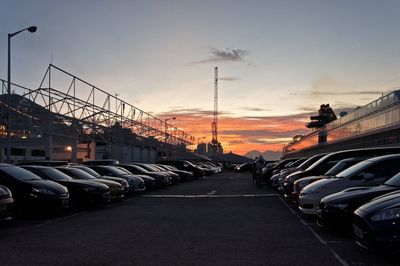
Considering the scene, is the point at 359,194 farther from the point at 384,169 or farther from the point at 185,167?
the point at 185,167

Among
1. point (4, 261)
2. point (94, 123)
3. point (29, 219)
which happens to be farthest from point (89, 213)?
point (94, 123)

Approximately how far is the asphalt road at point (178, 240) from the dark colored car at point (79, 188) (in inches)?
41.6

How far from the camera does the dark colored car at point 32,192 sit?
13.3m

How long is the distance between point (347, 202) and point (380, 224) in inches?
84.5

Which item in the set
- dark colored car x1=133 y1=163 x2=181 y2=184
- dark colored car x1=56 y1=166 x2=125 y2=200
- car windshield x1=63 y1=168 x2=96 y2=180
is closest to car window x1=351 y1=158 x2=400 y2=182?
dark colored car x1=56 y1=166 x2=125 y2=200

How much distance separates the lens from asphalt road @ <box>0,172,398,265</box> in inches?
312

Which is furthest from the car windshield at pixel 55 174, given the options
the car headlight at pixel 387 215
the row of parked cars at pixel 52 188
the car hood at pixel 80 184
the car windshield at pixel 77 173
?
the car headlight at pixel 387 215

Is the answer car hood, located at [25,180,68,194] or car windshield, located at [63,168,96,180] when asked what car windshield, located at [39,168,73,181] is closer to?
car windshield, located at [63,168,96,180]

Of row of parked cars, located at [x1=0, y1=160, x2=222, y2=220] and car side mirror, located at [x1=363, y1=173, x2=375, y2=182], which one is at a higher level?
car side mirror, located at [x1=363, y1=173, x2=375, y2=182]

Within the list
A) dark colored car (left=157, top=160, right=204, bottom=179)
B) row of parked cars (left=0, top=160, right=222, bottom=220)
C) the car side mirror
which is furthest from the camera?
dark colored car (left=157, top=160, right=204, bottom=179)

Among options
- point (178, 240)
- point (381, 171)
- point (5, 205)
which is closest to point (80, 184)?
point (5, 205)

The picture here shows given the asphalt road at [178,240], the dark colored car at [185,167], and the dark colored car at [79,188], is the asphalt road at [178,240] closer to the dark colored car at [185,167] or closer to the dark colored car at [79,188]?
the dark colored car at [79,188]

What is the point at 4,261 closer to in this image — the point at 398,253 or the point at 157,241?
the point at 157,241

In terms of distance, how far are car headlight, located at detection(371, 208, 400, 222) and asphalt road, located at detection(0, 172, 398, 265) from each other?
2.51ft
